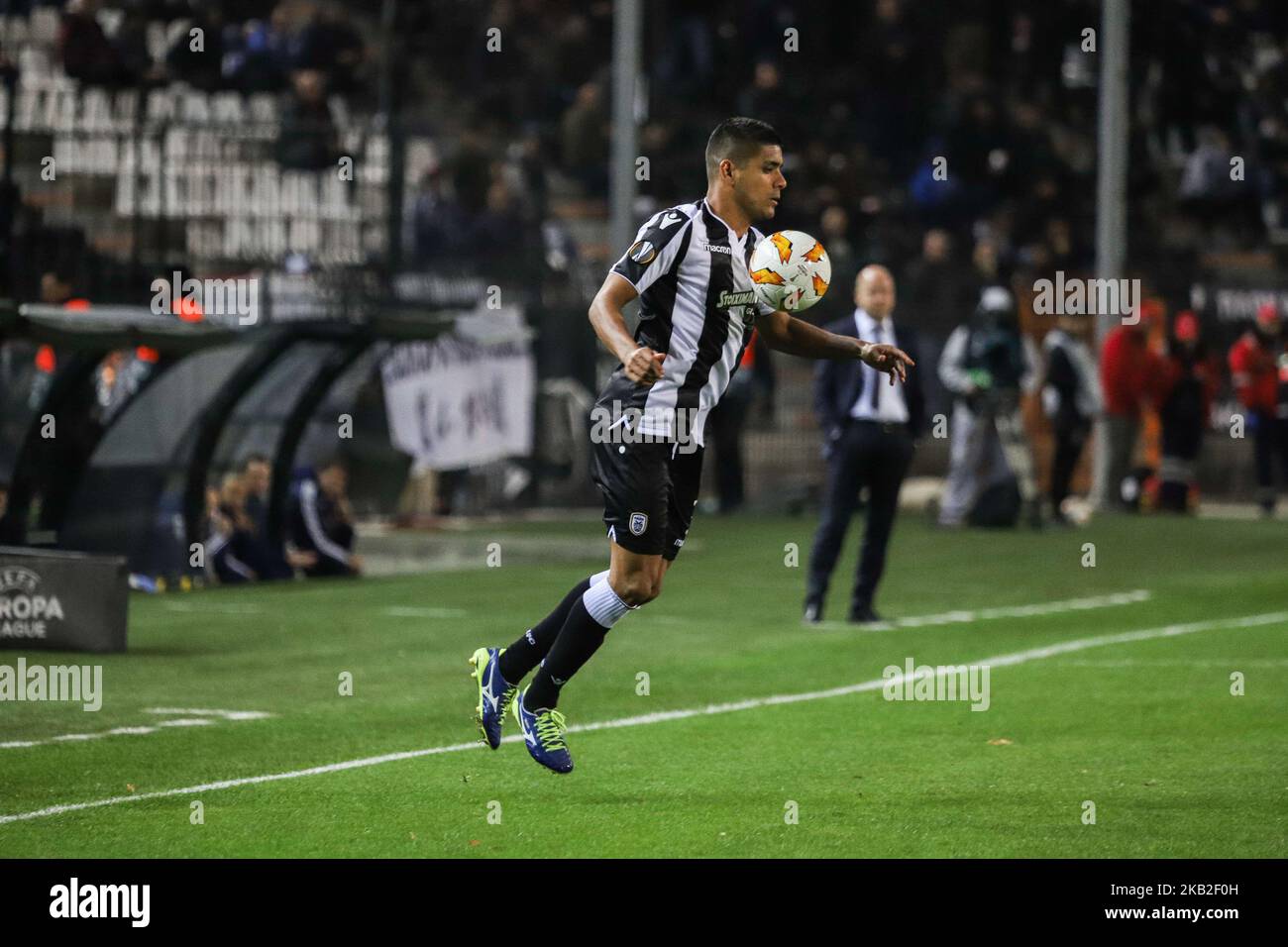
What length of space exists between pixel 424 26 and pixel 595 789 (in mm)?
20519

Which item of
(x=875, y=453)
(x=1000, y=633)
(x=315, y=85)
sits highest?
(x=315, y=85)

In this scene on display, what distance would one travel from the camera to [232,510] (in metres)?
16.9

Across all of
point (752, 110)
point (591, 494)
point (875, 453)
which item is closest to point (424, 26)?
point (752, 110)

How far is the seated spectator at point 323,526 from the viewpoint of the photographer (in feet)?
57.5

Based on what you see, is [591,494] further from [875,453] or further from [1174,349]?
[875,453]

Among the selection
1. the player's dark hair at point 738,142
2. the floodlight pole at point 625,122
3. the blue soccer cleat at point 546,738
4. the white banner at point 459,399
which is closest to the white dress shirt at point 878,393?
the player's dark hair at point 738,142

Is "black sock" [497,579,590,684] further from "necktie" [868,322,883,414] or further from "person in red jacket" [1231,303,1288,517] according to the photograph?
"person in red jacket" [1231,303,1288,517]

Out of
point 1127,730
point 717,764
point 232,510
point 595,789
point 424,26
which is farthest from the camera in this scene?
point 424,26

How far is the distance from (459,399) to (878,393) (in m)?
8.29

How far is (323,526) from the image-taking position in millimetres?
17578

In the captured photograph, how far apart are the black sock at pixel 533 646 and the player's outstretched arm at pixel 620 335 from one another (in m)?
1.07

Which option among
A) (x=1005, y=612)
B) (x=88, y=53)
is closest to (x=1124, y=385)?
(x=1005, y=612)
